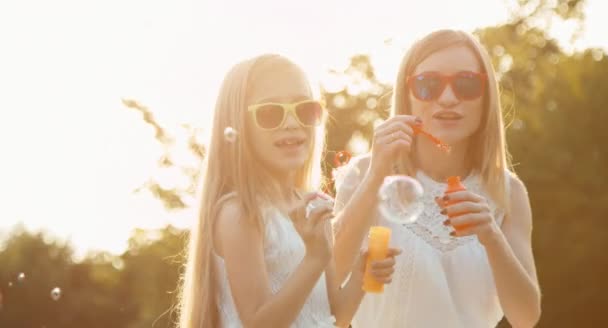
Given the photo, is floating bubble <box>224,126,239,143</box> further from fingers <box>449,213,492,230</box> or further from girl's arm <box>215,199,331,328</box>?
fingers <box>449,213,492,230</box>

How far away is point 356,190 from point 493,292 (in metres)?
0.63

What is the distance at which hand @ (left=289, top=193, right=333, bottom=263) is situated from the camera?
3258 millimetres

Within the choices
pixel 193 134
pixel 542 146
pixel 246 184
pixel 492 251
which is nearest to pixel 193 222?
pixel 246 184

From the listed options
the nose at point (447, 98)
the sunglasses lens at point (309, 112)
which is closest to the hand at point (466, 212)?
the sunglasses lens at point (309, 112)

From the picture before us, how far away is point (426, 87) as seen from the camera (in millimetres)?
4016

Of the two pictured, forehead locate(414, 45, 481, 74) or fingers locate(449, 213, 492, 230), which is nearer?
fingers locate(449, 213, 492, 230)

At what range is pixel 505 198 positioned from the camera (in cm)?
411

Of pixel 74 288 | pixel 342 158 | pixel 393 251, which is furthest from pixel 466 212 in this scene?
pixel 74 288

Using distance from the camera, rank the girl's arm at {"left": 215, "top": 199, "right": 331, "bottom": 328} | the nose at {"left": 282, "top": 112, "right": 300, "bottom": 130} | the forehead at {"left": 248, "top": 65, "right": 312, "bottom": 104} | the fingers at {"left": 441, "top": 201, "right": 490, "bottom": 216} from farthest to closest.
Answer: the forehead at {"left": 248, "top": 65, "right": 312, "bottom": 104}, the nose at {"left": 282, "top": 112, "right": 300, "bottom": 130}, the fingers at {"left": 441, "top": 201, "right": 490, "bottom": 216}, the girl's arm at {"left": 215, "top": 199, "right": 331, "bottom": 328}

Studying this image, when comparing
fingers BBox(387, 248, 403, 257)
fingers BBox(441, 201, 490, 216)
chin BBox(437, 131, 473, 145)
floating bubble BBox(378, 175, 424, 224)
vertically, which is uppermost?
chin BBox(437, 131, 473, 145)

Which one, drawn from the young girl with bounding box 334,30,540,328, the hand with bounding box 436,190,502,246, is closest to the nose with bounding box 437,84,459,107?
the young girl with bounding box 334,30,540,328

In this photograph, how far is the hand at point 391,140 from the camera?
12.2 ft

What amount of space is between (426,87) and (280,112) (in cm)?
71

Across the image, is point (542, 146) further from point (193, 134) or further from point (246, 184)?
point (246, 184)
